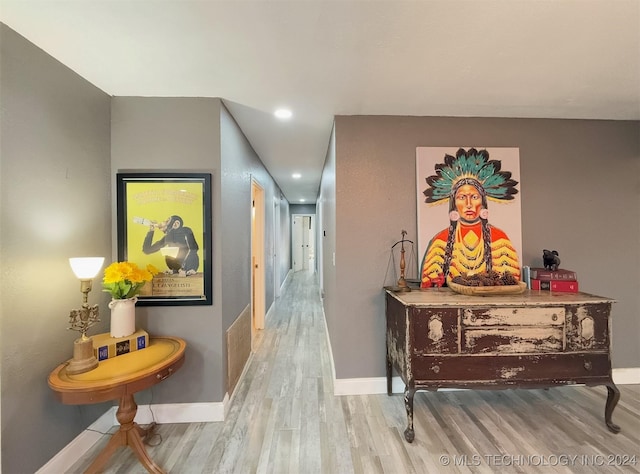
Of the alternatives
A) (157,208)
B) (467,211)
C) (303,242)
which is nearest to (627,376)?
(467,211)

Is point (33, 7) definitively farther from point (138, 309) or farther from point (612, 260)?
point (612, 260)

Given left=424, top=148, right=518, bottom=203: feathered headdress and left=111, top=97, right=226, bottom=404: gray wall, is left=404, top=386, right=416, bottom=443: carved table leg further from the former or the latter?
left=424, top=148, right=518, bottom=203: feathered headdress

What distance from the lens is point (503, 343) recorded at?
169cm

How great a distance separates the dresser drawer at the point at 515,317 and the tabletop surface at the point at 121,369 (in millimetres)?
1869

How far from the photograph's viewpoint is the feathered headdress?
87.2 inches

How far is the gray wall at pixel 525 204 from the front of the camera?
2.21m

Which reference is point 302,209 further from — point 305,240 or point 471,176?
point 471,176

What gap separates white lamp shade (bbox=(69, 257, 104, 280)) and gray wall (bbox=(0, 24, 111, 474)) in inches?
7.7

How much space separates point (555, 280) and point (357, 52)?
7.16 ft

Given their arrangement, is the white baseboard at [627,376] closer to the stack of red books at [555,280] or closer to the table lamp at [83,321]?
the stack of red books at [555,280]

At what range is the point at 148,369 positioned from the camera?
4.58ft

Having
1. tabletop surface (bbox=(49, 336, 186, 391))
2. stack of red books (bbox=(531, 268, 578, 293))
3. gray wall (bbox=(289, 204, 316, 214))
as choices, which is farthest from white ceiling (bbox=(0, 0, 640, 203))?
gray wall (bbox=(289, 204, 316, 214))

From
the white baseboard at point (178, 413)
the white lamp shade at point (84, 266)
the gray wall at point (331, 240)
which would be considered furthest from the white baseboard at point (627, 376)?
the white lamp shade at point (84, 266)

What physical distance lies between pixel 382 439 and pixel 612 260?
2.55 m
